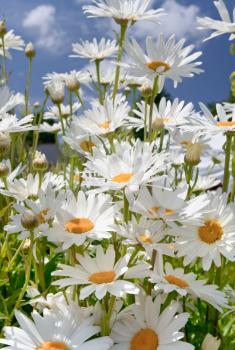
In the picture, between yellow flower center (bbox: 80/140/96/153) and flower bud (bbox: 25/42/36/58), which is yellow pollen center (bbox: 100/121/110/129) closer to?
yellow flower center (bbox: 80/140/96/153)

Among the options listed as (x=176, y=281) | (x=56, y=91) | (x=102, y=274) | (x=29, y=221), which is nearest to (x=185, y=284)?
(x=176, y=281)

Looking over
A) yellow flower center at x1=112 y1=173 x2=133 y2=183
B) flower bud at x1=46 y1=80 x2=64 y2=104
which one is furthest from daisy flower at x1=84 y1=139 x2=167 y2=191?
flower bud at x1=46 y1=80 x2=64 y2=104

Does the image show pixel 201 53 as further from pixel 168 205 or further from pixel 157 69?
pixel 168 205

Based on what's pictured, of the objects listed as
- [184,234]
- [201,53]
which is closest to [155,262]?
[184,234]

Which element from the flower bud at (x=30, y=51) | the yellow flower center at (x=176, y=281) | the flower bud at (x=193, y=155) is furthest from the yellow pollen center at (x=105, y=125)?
the flower bud at (x=30, y=51)

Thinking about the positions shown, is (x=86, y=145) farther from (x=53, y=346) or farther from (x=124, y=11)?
(x=53, y=346)

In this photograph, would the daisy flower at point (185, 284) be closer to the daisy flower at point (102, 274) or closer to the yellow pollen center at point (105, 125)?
the daisy flower at point (102, 274)
